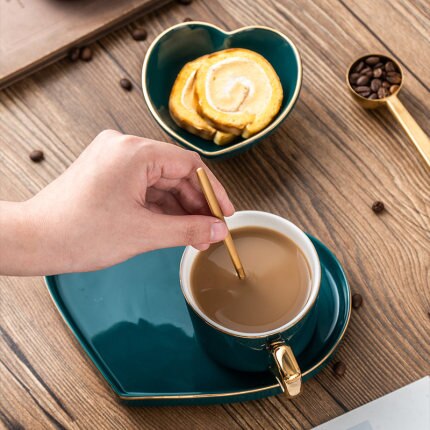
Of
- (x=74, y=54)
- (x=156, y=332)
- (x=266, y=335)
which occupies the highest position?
(x=266, y=335)

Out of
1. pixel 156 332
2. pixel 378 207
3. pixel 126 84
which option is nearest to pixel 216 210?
pixel 156 332

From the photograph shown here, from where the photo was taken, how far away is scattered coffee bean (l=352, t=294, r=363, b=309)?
1163 millimetres

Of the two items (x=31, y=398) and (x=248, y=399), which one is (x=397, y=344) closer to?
(x=248, y=399)

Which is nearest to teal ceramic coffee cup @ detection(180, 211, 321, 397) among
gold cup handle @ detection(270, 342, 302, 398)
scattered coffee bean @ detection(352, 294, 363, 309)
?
Answer: gold cup handle @ detection(270, 342, 302, 398)

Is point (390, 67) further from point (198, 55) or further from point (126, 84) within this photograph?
point (126, 84)

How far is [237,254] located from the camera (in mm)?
1017

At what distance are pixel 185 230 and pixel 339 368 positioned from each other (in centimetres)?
39

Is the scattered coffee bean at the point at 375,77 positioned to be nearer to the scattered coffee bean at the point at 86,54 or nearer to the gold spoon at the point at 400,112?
the gold spoon at the point at 400,112

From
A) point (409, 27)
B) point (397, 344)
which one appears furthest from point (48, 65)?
point (397, 344)

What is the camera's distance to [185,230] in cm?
95

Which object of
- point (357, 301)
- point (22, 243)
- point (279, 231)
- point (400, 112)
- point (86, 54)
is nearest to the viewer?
point (22, 243)

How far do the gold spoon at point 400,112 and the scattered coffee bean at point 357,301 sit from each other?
287 millimetres

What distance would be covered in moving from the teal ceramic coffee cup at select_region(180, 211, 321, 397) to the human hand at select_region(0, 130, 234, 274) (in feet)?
0.26

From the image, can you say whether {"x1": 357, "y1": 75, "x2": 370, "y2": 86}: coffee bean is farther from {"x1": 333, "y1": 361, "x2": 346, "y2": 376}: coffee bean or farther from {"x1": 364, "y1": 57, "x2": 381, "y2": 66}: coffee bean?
{"x1": 333, "y1": 361, "x2": 346, "y2": 376}: coffee bean
